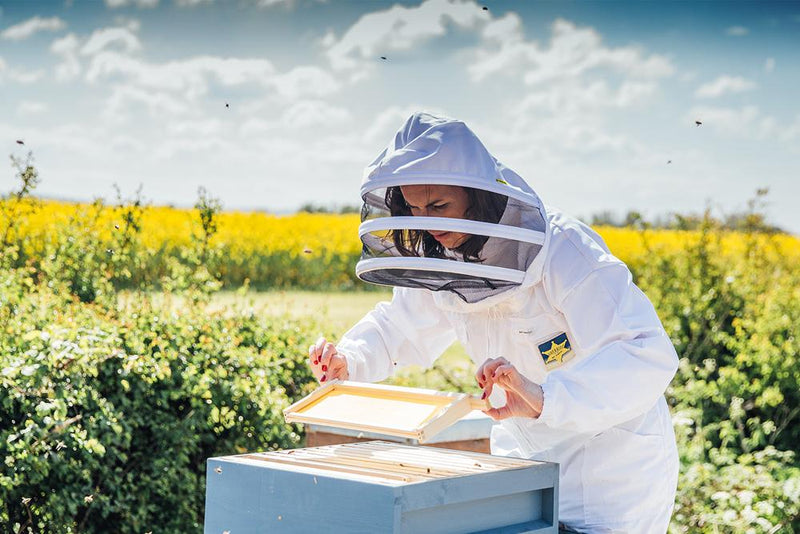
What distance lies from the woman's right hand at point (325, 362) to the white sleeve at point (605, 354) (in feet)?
2.32

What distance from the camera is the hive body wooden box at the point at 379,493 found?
74.6 inches

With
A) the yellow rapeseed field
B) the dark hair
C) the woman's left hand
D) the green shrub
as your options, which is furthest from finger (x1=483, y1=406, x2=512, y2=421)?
the yellow rapeseed field

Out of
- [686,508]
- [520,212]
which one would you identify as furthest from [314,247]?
[520,212]

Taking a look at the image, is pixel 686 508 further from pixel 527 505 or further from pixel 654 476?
pixel 527 505

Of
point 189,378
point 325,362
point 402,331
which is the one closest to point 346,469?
point 325,362

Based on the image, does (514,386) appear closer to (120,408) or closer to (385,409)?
(385,409)

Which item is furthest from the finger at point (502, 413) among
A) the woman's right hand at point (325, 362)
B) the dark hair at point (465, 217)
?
the woman's right hand at point (325, 362)

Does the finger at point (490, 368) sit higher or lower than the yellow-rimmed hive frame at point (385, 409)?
higher

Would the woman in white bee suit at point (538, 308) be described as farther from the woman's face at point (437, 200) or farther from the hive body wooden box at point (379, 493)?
the hive body wooden box at point (379, 493)

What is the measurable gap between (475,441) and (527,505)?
1.85 m

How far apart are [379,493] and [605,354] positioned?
755 mm

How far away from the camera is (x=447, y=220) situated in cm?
236

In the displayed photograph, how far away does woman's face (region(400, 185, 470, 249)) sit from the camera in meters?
2.47

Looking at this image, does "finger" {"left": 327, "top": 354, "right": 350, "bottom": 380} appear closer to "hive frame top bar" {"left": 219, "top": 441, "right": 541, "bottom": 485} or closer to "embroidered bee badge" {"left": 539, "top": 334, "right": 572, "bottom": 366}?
"hive frame top bar" {"left": 219, "top": 441, "right": 541, "bottom": 485}
